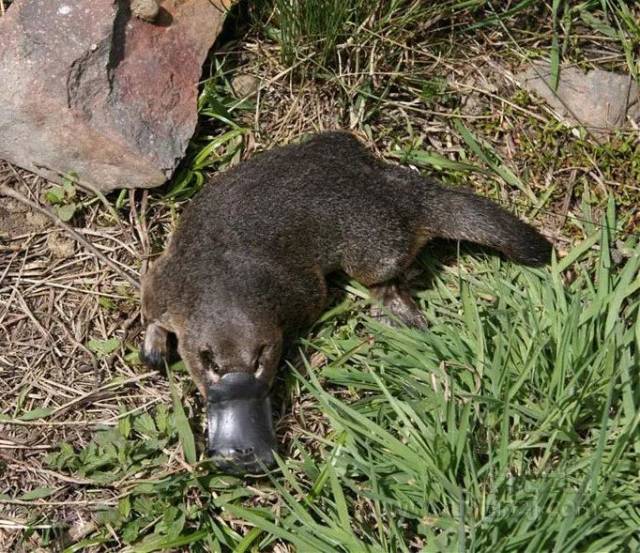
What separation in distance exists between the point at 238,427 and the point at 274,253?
2.22ft

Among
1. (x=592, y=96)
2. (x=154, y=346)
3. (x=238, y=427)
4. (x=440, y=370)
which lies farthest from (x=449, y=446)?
(x=592, y=96)

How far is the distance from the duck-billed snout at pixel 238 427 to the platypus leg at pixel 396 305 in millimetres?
696

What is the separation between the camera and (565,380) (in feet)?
12.1

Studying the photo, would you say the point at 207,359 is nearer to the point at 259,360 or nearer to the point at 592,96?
the point at 259,360

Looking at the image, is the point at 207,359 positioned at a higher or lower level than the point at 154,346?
higher

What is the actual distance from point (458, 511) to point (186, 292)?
4.22 ft

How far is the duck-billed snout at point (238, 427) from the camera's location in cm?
374

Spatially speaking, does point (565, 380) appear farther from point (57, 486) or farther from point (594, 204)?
point (57, 486)

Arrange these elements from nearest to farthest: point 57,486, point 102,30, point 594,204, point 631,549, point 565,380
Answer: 1. point 631,549
2. point 565,380
3. point 57,486
4. point 102,30
5. point 594,204

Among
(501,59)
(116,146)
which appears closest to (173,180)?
(116,146)

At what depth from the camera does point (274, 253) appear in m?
3.94

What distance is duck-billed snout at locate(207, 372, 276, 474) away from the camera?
374cm

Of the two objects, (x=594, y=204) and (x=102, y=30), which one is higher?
(x=102, y=30)

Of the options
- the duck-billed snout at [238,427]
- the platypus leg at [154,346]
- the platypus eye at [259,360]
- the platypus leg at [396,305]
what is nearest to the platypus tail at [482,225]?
the platypus leg at [396,305]
